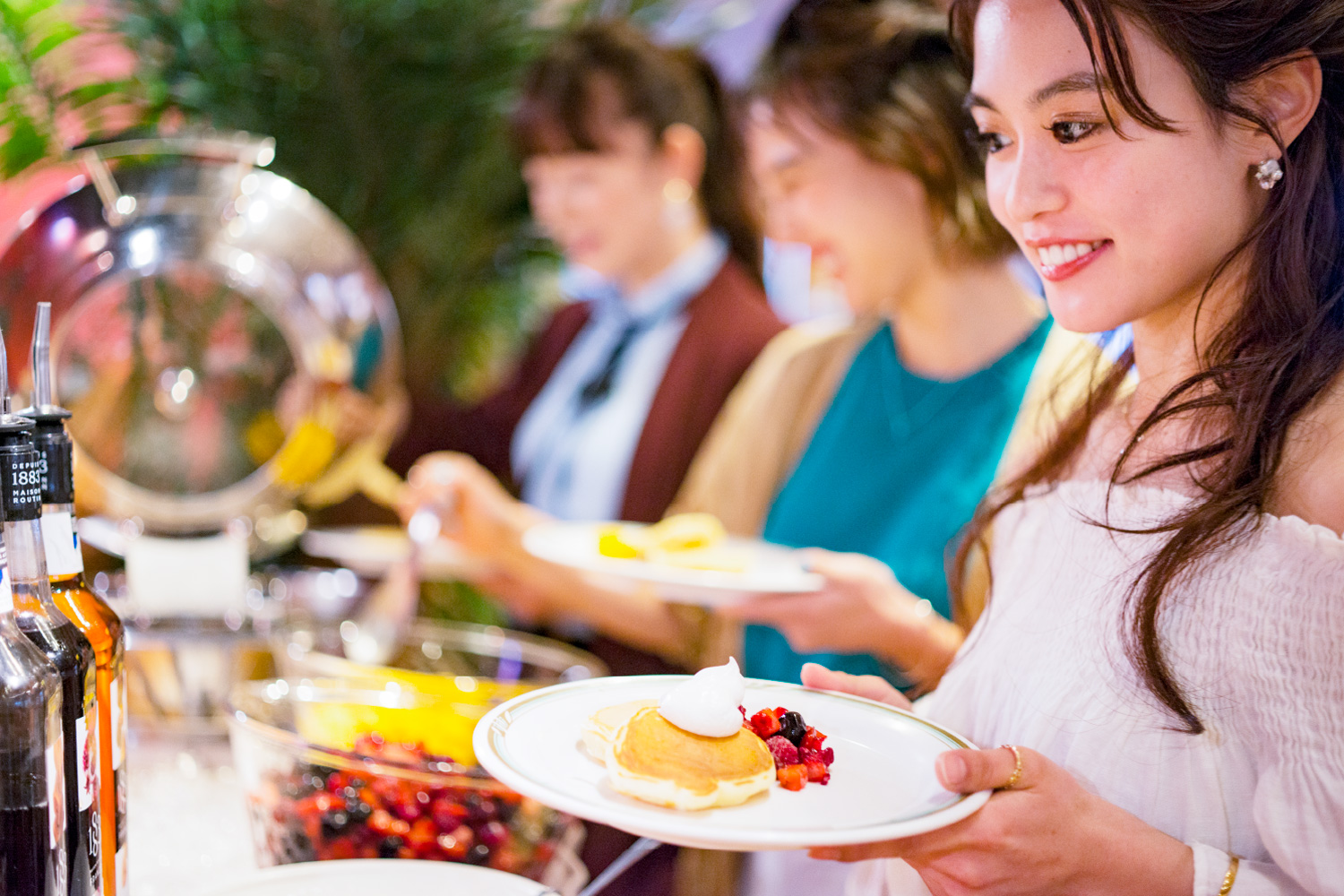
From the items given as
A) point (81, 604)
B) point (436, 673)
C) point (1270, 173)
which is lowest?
point (436, 673)

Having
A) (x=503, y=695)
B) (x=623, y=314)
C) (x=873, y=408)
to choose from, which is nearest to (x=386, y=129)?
(x=623, y=314)

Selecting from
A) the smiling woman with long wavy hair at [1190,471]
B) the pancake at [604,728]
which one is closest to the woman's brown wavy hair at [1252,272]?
the smiling woman with long wavy hair at [1190,471]

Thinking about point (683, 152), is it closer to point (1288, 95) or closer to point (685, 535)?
point (685, 535)

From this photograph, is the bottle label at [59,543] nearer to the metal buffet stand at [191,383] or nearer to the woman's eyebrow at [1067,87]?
the metal buffet stand at [191,383]

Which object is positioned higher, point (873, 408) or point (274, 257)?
point (274, 257)

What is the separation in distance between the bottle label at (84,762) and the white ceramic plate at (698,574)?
0.70 metres

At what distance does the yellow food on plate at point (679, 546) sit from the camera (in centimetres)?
163

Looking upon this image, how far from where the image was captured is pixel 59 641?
73 centimetres

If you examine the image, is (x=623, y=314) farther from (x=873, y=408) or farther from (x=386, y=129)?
(x=873, y=408)

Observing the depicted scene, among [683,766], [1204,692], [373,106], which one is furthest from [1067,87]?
[373,106]

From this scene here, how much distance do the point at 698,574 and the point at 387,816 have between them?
0.55 m

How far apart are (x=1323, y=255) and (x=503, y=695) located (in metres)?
0.88

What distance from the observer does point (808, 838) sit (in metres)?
0.64

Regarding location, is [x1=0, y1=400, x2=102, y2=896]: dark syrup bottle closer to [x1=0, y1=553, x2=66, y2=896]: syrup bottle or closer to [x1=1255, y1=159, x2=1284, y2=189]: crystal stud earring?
[x1=0, y1=553, x2=66, y2=896]: syrup bottle
